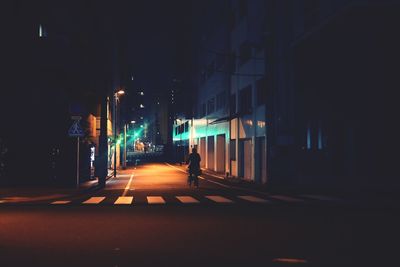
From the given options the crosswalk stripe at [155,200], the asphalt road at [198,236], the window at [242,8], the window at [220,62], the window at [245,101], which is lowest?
the asphalt road at [198,236]

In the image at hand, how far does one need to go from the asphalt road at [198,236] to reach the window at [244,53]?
850 inches

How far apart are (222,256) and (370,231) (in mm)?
4348

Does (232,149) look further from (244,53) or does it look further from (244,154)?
(244,53)

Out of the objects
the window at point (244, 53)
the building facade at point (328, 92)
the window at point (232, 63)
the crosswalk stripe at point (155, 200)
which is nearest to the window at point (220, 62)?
the window at point (232, 63)

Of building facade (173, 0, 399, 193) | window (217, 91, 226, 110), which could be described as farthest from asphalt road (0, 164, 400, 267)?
window (217, 91, 226, 110)

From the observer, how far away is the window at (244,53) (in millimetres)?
36219

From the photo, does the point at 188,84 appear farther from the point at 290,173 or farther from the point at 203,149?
the point at 290,173

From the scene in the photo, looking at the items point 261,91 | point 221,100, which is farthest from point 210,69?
point 261,91

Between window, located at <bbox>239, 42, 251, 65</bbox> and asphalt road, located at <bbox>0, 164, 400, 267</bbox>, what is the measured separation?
21581mm

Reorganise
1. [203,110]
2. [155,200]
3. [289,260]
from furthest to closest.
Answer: [203,110] → [155,200] → [289,260]

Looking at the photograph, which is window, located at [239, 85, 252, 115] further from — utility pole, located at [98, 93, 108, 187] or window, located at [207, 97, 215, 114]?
window, located at [207, 97, 215, 114]

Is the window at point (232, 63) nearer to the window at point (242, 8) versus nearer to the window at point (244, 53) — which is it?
the window at point (244, 53)

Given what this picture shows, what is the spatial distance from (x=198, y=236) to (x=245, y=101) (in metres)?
27.7

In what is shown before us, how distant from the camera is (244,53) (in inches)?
1475
